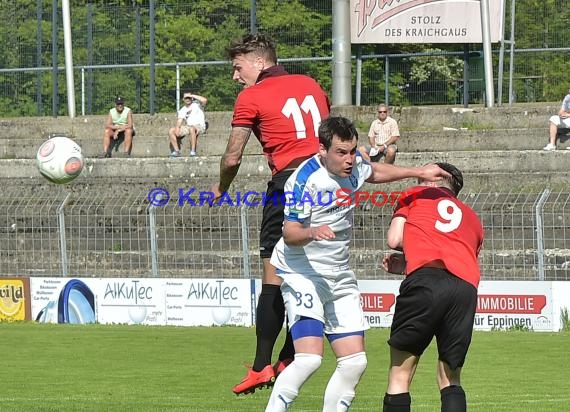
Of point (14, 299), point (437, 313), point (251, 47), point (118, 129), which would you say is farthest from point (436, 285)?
point (118, 129)

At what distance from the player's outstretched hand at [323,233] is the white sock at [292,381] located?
33.3 inches

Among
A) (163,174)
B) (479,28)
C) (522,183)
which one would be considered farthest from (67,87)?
(522,183)

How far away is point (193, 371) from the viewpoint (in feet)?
42.2

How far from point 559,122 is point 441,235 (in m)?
14.6

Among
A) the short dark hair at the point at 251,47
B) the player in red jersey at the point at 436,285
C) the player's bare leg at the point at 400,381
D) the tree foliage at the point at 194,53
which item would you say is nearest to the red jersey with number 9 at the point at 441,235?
the player in red jersey at the point at 436,285

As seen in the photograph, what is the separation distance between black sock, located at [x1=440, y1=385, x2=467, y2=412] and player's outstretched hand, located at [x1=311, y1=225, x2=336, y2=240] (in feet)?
4.92

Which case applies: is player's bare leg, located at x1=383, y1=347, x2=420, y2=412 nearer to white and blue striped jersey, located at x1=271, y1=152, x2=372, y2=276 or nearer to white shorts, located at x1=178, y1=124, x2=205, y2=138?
white and blue striped jersey, located at x1=271, y1=152, x2=372, y2=276

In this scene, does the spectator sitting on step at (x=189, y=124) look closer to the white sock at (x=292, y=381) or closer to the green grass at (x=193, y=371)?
the green grass at (x=193, y=371)

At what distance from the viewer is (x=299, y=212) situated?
7.14 meters

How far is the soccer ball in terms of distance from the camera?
1194cm

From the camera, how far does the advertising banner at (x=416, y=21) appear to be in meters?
26.5

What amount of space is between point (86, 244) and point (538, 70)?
12.1 m

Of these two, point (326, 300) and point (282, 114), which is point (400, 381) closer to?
point (326, 300)

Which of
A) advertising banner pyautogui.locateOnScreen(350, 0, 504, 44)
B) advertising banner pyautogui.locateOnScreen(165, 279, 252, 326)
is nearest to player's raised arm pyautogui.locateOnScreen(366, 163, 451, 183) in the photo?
advertising banner pyautogui.locateOnScreen(165, 279, 252, 326)
